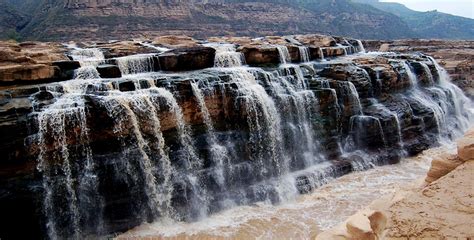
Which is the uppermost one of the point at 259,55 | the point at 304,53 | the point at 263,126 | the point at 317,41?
the point at 317,41

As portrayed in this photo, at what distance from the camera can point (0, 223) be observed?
32.0 ft

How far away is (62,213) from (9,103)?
340cm

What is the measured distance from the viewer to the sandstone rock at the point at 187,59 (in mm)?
15789

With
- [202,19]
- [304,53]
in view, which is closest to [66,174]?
[304,53]

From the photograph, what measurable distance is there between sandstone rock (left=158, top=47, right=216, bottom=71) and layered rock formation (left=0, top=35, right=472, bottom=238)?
5 centimetres

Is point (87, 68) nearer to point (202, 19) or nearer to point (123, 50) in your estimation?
point (123, 50)

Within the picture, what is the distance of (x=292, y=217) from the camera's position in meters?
11.6

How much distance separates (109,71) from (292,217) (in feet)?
27.6

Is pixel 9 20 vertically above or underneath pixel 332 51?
above

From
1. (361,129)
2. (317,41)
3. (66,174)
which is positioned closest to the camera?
(66,174)

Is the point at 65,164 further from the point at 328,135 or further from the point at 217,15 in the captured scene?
the point at 217,15

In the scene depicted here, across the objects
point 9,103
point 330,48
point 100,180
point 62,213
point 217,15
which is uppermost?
point 217,15

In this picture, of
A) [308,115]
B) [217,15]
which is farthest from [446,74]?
[217,15]

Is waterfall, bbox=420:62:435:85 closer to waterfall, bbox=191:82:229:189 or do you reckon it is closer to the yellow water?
the yellow water
